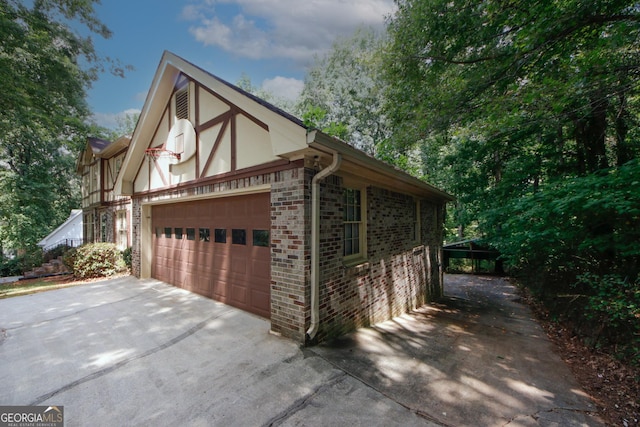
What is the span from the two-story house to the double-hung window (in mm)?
9471

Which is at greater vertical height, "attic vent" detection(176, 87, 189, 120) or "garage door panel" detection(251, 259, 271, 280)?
"attic vent" detection(176, 87, 189, 120)

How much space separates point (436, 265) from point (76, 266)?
43.5 feet

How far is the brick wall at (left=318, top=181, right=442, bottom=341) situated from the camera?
406cm

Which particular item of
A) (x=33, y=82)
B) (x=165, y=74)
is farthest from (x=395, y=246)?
(x=33, y=82)

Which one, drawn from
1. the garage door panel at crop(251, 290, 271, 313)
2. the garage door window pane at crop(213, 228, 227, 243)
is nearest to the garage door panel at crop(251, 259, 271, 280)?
the garage door panel at crop(251, 290, 271, 313)

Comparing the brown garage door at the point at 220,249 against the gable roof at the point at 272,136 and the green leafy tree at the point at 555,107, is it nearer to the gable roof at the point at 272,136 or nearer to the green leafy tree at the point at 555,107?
the gable roof at the point at 272,136

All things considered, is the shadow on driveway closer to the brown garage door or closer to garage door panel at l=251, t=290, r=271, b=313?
garage door panel at l=251, t=290, r=271, b=313

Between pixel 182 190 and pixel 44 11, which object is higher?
pixel 44 11

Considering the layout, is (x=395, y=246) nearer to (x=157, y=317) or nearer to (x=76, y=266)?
(x=157, y=317)

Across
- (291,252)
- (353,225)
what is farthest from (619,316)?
(291,252)

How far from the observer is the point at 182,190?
637 centimetres

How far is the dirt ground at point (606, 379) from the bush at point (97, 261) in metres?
12.3

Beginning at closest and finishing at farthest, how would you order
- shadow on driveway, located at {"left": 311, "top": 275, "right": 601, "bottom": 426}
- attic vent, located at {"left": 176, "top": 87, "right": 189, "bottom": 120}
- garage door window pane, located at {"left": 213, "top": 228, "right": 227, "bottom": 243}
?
shadow on driveway, located at {"left": 311, "top": 275, "right": 601, "bottom": 426} → garage door window pane, located at {"left": 213, "top": 228, "right": 227, "bottom": 243} → attic vent, located at {"left": 176, "top": 87, "right": 189, "bottom": 120}

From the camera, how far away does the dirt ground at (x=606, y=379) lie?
9.23ft
